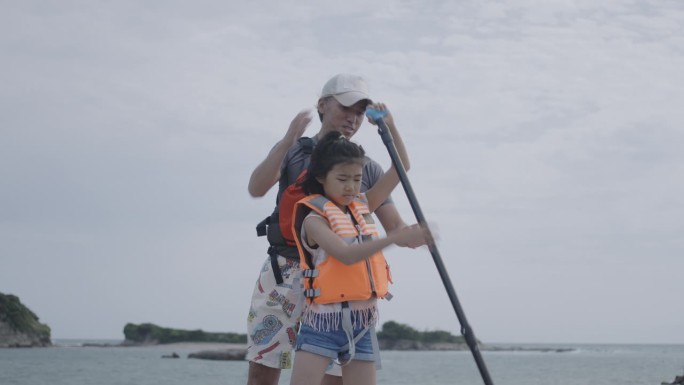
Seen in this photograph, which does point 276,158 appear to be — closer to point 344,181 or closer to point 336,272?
point 344,181

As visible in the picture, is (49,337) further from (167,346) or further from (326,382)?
(326,382)

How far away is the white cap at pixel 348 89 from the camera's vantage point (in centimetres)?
410

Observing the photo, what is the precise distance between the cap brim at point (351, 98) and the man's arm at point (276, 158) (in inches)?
7.5

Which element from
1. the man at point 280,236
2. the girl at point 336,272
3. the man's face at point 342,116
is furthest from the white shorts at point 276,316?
the man's face at point 342,116

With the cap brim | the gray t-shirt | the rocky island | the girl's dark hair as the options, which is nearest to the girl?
the girl's dark hair

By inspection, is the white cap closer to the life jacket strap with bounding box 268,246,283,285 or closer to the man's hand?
the man's hand

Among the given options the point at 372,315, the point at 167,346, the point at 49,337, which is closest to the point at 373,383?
the point at 372,315

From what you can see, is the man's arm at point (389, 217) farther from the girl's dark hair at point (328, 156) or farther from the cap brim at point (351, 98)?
the cap brim at point (351, 98)

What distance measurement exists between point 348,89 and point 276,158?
0.44m

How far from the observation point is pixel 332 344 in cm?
394

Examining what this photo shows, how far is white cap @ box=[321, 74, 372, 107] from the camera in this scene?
410 cm

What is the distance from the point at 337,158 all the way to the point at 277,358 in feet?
3.52

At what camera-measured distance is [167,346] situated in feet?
368

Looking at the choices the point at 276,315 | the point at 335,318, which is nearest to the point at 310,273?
the point at 335,318
